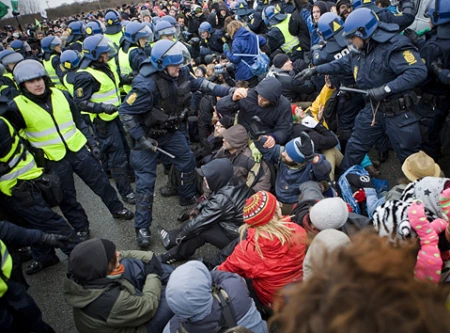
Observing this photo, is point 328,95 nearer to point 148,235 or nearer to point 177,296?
point 148,235

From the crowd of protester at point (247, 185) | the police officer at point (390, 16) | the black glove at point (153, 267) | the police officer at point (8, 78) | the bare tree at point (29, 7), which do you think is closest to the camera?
the crowd of protester at point (247, 185)

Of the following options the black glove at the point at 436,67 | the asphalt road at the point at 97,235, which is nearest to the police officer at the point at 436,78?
the black glove at the point at 436,67

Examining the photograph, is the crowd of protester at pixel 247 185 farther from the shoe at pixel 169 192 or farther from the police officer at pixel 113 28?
the police officer at pixel 113 28

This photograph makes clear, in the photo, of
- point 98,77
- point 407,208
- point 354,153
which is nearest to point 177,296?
point 407,208

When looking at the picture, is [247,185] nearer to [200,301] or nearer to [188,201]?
[188,201]

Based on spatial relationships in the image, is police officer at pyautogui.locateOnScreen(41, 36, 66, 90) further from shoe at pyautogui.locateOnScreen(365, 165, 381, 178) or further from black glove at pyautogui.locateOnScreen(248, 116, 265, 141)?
shoe at pyautogui.locateOnScreen(365, 165, 381, 178)

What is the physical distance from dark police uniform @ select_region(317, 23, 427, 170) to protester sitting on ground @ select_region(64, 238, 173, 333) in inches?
111

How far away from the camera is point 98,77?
4590 millimetres

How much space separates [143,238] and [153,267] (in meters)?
1.25

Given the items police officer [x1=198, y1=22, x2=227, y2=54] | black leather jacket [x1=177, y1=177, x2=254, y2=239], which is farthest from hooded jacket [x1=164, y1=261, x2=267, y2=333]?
police officer [x1=198, y1=22, x2=227, y2=54]

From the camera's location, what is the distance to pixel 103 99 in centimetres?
467

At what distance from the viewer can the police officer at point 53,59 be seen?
7.05 metres

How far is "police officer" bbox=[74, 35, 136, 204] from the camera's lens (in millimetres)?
4508

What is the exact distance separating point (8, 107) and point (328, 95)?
12.3 ft
